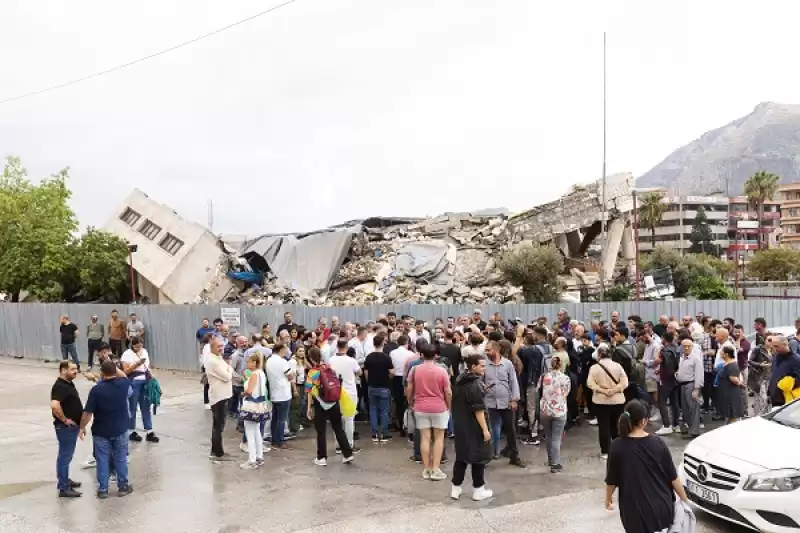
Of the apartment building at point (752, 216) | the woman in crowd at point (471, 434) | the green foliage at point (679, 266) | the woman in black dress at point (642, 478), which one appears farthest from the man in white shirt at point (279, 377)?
the apartment building at point (752, 216)

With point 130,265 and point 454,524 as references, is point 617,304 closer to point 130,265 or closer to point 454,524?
point 454,524

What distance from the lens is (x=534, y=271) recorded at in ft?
94.4

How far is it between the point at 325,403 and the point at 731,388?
606 centimetres

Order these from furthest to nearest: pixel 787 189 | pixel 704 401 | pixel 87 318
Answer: pixel 787 189
pixel 87 318
pixel 704 401

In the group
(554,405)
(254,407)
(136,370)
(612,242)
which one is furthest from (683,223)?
(254,407)

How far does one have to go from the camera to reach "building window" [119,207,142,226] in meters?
31.4

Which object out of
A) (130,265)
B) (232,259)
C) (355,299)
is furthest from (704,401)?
(130,265)

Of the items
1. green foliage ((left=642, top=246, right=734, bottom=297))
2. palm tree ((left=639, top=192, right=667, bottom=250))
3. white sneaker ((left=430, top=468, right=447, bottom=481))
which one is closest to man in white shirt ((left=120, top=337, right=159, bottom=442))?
white sneaker ((left=430, top=468, right=447, bottom=481))

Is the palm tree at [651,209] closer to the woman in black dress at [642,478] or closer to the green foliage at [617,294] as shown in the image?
the green foliage at [617,294]

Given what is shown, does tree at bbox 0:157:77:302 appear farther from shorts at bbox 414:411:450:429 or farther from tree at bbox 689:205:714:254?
tree at bbox 689:205:714:254

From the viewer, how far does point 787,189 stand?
12062 cm

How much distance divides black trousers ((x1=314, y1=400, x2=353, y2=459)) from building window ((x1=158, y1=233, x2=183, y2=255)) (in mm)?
21283

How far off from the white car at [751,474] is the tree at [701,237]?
9876cm

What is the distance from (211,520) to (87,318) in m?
18.5
